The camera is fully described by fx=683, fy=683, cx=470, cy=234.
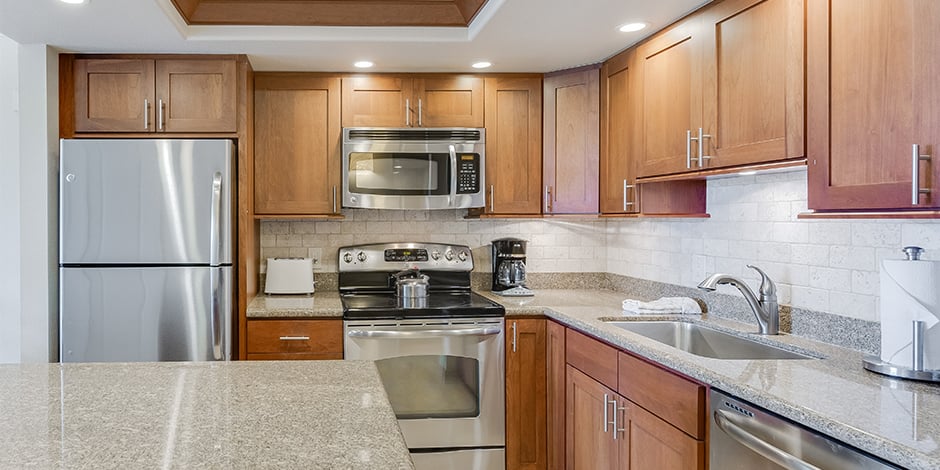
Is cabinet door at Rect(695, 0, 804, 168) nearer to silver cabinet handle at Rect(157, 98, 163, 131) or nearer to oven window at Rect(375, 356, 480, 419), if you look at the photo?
oven window at Rect(375, 356, 480, 419)

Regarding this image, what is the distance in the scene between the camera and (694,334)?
281cm

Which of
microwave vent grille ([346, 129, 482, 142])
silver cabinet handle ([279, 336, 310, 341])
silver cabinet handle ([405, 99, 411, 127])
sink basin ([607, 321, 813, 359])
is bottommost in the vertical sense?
silver cabinet handle ([279, 336, 310, 341])

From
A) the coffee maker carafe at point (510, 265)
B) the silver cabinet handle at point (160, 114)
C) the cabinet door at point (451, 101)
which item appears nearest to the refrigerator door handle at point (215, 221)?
the silver cabinet handle at point (160, 114)

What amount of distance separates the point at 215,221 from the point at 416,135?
1.12 meters

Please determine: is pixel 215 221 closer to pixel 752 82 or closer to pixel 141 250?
pixel 141 250

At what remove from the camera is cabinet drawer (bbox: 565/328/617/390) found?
2.58m

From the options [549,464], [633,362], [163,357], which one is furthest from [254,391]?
[549,464]

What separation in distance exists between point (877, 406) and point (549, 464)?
2.02 meters

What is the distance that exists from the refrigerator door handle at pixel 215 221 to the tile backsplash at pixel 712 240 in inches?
26.8

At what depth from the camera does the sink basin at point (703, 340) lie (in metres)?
2.40

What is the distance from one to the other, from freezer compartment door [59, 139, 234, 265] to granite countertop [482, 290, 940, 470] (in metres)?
1.93

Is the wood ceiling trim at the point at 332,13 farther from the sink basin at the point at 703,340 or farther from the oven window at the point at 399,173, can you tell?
the sink basin at the point at 703,340

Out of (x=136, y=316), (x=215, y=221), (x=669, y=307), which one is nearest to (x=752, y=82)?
(x=669, y=307)

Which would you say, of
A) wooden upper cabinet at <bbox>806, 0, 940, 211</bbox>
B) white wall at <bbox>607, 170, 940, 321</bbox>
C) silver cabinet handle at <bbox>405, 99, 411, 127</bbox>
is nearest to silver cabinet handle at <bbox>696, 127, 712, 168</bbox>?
white wall at <bbox>607, 170, 940, 321</bbox>
